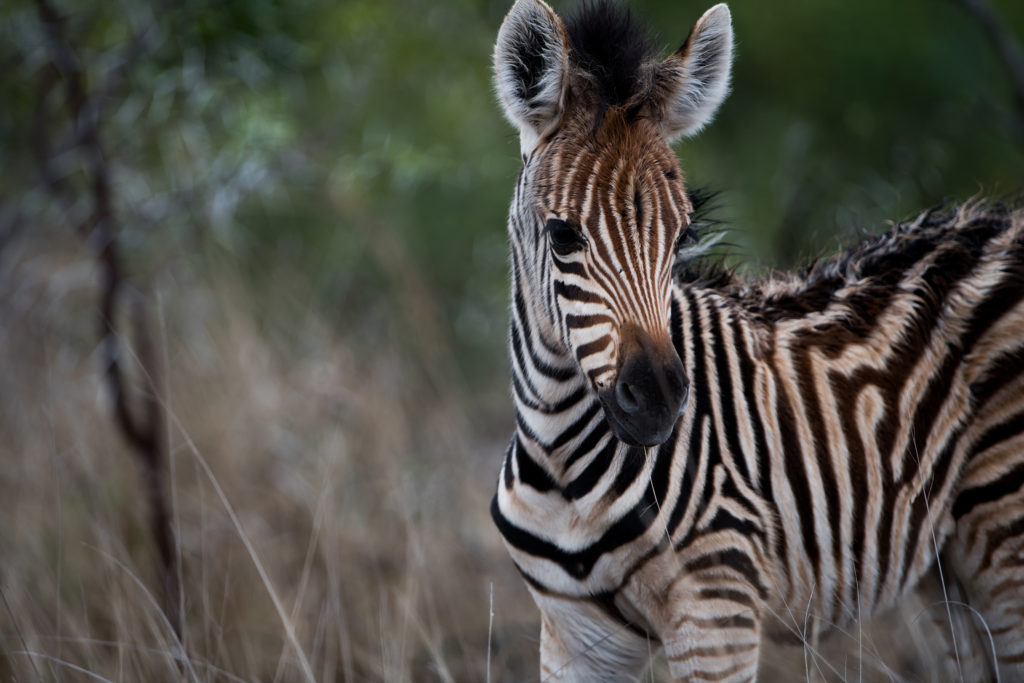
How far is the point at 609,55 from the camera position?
9.78 ft

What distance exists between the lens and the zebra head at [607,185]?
2615mm

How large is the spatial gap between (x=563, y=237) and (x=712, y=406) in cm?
87

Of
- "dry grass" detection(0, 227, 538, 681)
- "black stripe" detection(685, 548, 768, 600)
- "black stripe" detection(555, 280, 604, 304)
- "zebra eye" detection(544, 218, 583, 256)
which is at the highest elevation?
"zebra eye" detection(544, 218, 583, 256)

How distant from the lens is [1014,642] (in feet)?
10.7

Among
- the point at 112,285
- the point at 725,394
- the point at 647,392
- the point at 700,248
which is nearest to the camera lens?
the point at 647,392


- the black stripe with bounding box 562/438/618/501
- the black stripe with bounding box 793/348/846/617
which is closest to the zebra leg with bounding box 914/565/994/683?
the black stripe with bounding box 793/348/846/617

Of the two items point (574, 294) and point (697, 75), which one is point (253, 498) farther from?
point (697, 75)

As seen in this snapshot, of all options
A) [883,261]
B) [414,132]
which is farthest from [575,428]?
[414,132]

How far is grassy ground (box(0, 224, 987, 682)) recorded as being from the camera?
188 inches

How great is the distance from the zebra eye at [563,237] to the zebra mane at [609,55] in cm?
45

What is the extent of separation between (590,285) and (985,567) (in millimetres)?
1840

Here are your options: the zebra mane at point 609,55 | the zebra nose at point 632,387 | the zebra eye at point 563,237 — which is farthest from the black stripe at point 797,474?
the zebra mane at point 609,55

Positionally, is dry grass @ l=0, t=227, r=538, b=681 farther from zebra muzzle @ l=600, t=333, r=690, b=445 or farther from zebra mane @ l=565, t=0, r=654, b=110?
zebra mane @ l=565, t=0, r=654, b=110

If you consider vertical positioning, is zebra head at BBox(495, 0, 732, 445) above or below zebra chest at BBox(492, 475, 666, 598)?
above
